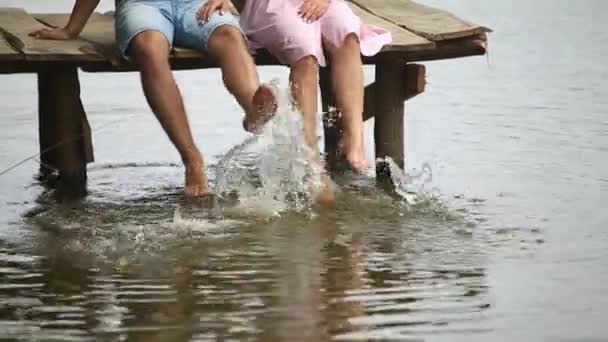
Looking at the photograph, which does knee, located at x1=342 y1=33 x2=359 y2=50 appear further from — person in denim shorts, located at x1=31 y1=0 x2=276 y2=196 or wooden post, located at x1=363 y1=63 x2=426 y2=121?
wooden post, located at x1=363 y1=63 x2=426 y2=121

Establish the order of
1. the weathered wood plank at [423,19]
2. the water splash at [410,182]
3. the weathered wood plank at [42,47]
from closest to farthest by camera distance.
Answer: the weathered wood plank at [42,47] → the water splash at [410,182] → the weathered wood plank at [423,19]

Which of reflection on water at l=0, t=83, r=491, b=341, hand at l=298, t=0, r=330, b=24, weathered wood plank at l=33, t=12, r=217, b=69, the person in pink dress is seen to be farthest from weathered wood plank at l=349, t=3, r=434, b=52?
weathered wood plank at l=33, t=12, r=217, b=69

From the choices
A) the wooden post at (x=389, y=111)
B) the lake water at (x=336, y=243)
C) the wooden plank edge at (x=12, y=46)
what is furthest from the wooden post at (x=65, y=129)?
the wooden post at (x=389, y=111)

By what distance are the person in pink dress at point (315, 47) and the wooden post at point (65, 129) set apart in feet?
2.82

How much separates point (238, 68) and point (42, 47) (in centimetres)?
88

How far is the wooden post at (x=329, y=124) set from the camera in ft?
28.7

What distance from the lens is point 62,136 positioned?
7.84 m

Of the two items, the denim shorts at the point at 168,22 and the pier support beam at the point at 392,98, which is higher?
the denim shorts at the point at 168,22

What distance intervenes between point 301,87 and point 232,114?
3.35 meters

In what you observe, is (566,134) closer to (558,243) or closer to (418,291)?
(558,243)

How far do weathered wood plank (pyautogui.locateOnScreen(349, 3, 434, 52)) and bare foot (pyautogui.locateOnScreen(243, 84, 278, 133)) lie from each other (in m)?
0.78

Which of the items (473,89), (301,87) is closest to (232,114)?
(473,89)

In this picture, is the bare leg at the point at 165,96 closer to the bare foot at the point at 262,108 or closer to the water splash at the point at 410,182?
the bare foot at the point at 262,108

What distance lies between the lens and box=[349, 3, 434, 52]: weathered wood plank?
7.73m
